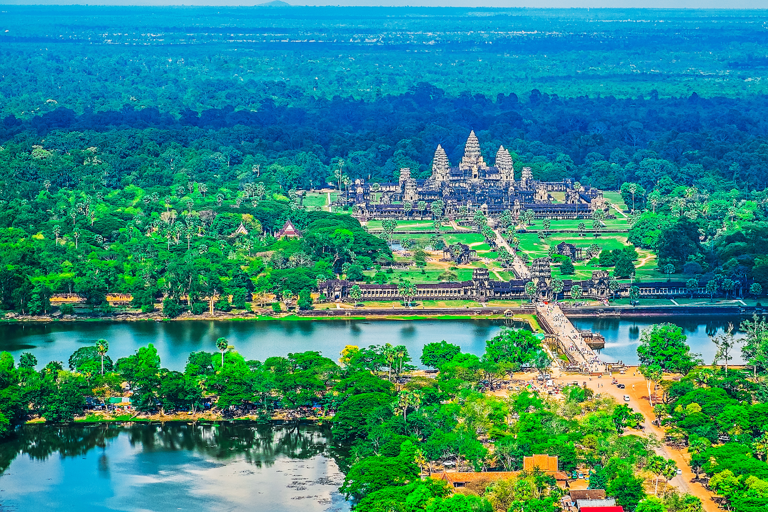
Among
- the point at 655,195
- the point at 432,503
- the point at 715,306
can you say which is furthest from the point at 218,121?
the point at 432,503

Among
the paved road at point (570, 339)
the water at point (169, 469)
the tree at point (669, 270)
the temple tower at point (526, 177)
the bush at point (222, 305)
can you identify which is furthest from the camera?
the temple tower at point (526, 177)

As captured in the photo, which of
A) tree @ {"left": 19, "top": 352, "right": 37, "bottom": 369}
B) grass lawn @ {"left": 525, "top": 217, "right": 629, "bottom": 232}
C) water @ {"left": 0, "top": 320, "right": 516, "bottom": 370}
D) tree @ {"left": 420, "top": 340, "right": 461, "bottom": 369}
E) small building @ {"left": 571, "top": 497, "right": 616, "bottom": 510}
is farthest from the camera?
grass lawn @ {"left": 525, "top": 217, "right": 629, "bottom": 232}

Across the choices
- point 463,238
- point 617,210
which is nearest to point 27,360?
point 463,238

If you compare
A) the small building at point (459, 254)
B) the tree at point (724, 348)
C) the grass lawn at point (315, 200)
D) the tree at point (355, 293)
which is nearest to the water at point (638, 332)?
the tree at point (724, 348)

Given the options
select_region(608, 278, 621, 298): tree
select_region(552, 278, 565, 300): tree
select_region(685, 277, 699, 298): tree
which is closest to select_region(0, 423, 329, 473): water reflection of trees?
select_region(552, 278, 565, 300): tree

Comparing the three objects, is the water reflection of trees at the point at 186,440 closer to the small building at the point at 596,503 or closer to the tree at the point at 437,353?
the tree at the point at 437,353

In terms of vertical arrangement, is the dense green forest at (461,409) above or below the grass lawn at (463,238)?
below

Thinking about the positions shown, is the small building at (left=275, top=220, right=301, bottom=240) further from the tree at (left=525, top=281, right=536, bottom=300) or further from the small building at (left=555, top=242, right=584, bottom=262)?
the tree at (left=525, top=281, right=536, bottom=300)
